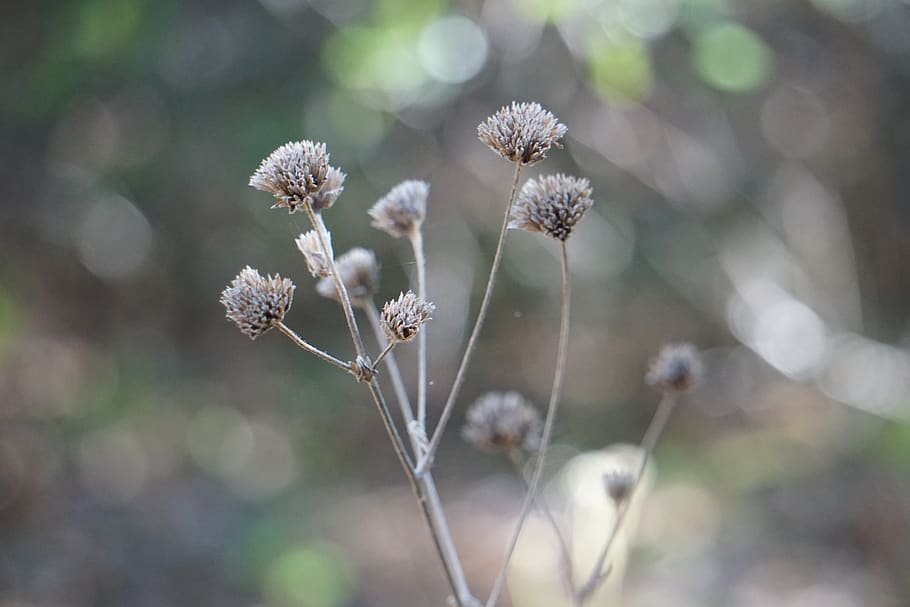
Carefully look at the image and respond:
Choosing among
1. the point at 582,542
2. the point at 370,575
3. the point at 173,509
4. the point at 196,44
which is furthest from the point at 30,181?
the point at 582,542

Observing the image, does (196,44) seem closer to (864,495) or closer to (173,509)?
(173,509)

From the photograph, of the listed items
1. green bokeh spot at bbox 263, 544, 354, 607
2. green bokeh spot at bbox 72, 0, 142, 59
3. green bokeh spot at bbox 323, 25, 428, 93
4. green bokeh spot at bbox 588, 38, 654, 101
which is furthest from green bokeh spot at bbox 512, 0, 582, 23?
green bokeh spot at bbox 263, 544, 354, 607

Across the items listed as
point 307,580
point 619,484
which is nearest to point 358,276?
point 619,484

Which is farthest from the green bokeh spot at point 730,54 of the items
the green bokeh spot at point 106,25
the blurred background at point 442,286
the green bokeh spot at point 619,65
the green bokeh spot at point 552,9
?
the green bokeh spot at point 106,25

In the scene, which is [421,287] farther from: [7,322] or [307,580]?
[7,322]

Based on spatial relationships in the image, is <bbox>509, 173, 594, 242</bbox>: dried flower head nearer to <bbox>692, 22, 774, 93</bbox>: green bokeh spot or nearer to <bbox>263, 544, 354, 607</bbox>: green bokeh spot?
<bbox>692, 22, 774, 93</bbox>: green bokeh spot

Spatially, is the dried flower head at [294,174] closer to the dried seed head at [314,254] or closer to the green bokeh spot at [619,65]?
the dried seed head at [314,254]
